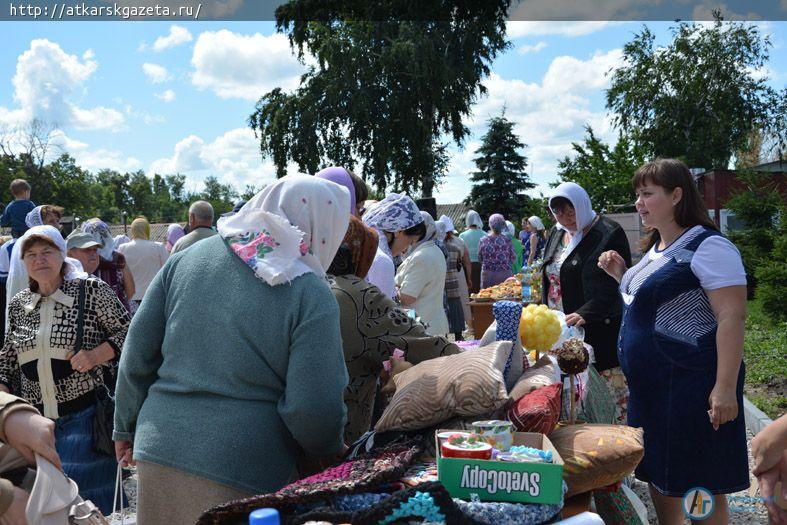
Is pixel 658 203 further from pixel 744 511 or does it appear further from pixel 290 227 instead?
pixel 744 511

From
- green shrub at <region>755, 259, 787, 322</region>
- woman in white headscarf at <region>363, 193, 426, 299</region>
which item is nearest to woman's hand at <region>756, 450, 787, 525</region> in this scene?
woman in white headscarf at <region>363, 193, 426, 299</region>

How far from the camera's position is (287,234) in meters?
2.06

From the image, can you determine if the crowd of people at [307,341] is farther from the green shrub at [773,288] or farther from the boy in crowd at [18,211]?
the green shrub at [773,288]

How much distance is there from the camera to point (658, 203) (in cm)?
306

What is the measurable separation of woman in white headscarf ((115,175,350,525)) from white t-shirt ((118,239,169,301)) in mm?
5254

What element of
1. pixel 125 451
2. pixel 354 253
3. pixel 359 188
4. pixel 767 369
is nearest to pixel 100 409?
pixel 125 451

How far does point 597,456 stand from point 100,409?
2.72m

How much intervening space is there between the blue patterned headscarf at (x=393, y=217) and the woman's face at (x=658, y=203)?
1407 millimetres

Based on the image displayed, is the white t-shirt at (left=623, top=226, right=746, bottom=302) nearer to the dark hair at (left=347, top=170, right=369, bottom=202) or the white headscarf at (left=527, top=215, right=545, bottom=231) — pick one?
the dark hair at (left=347, top=170, right=369, bottom=202)

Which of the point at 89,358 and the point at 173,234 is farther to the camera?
the point at 173,234

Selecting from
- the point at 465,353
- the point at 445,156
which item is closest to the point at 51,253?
the point at 465,353

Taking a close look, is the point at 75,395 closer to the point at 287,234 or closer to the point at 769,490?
the point at 287,234

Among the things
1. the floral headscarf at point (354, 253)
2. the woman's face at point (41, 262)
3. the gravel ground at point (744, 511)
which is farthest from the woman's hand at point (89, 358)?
the gravel ground at point (744, 511)

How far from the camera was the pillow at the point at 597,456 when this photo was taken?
1.88 meters
